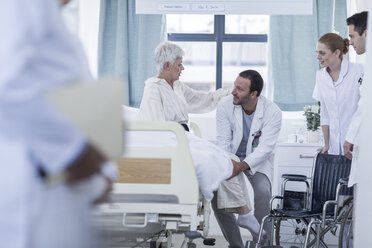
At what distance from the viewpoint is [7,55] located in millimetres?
1083

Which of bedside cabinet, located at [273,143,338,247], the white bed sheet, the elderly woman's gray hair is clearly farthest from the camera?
bedside cabinet, located at [273,143,338,247]

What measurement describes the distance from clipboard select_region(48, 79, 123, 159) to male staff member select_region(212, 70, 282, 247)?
10.2ft

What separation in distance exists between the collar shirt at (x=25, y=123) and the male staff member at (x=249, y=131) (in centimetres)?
320

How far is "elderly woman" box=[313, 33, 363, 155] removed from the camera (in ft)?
13.9

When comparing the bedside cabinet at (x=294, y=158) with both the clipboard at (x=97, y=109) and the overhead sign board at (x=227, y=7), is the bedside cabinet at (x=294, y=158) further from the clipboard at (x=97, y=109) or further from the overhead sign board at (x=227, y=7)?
the clipboard at (x=97, y=109)

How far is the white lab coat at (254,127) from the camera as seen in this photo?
170 inches

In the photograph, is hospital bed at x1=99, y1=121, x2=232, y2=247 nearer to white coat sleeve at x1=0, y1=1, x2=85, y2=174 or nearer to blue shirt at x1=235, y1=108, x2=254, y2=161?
white coat sleeve at x1=0, y1=1, x2=85, y2=174

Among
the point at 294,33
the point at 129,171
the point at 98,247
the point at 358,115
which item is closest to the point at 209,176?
the point at 129,171

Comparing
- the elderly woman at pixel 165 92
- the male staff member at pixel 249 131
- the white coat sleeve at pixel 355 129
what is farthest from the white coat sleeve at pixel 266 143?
the white coat sleeve at pixel 355 129

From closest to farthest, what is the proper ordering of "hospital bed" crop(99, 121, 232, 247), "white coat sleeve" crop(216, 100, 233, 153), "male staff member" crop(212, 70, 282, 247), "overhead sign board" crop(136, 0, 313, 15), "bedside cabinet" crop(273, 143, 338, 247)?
1. "hospital bed" crop(99, 121, 232, 247)
2. "male staff member" crop(212, 70, 282, 247)
3. "white coat sleeve" crop(216, 100, 233, 153)
4. "bedside cabinet" crop(273, 143, 338, 247)
5. "overhead sign board" crop(136, 0, 313, 15)

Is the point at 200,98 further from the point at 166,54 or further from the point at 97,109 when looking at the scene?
the point at 97,109

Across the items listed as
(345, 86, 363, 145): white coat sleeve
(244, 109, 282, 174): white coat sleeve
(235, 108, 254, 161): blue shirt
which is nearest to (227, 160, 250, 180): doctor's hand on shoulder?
(244, 109, 282, 174): white coat sleeve

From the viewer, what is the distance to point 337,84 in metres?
4.27

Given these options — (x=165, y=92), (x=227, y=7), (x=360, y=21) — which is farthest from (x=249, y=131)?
(x=227, y=7)
